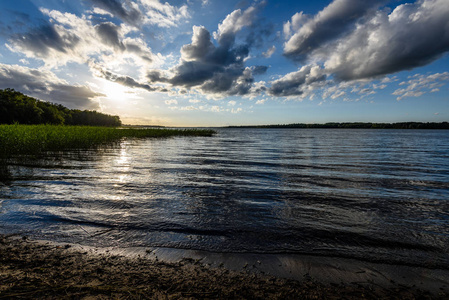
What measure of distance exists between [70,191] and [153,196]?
344 cm

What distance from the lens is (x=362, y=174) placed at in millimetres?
13164

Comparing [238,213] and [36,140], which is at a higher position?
[36,140]

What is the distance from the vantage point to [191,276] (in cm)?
354

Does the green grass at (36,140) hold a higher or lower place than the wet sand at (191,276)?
higher

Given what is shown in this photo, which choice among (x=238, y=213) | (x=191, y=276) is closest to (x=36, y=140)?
(x=238, y=213)

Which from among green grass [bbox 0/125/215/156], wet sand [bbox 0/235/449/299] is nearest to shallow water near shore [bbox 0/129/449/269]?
wet sand [bbox 0/235/449/299]

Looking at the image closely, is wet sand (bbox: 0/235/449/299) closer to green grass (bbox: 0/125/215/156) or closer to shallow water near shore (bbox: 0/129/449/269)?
shallow water near shore (bbox: 0/129/449/269)

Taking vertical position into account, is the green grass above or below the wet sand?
above

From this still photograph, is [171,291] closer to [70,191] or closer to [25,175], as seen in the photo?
[70,191]

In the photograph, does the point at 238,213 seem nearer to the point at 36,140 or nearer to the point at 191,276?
the point at 191,276

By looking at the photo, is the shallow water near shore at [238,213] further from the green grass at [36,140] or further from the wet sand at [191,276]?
the green grass at [36,140]

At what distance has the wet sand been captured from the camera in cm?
312

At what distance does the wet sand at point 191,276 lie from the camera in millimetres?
3117

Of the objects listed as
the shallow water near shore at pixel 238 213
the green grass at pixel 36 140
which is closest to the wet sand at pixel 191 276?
the shallow water near shore at pixel 238 213
